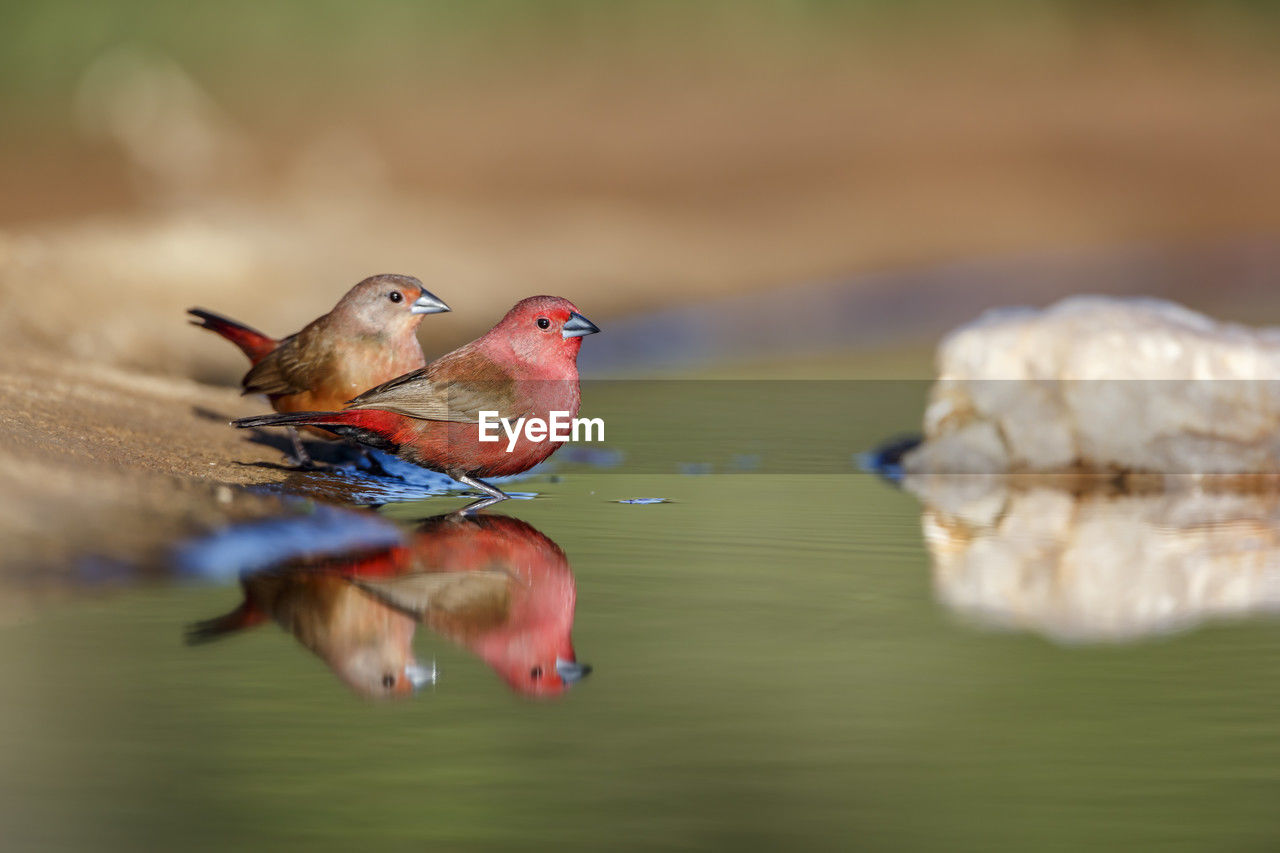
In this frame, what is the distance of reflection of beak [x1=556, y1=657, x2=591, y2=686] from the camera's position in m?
3.75

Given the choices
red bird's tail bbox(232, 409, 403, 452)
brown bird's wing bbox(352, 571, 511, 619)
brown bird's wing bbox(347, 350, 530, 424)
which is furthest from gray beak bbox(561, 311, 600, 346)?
brown bird's wing bbox(352, 571, 511, 619)

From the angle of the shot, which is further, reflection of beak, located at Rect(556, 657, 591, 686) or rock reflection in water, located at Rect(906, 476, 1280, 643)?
rock reflection in water, located at Rect(906, 476, 1280, 643)

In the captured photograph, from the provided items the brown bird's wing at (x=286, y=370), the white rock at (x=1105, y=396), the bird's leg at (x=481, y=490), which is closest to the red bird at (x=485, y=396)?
the bird's leg at (x=481, y=490)

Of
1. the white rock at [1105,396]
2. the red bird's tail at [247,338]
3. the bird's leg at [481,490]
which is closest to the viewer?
the bird's leg at [481,490]

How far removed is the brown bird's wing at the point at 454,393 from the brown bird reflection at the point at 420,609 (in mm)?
563

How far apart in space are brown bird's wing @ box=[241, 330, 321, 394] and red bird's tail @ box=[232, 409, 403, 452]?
25.3 inches

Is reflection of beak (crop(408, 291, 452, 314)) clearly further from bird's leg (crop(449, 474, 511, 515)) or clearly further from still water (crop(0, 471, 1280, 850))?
still water (crop(0, 471, 1280, 850))

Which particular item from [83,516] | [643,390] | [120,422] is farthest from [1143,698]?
[643,390]

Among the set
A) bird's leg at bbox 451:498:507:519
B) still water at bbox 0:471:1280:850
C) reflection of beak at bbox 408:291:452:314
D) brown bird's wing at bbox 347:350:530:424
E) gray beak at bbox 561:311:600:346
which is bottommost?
still water at bbox 0:471:1280:850

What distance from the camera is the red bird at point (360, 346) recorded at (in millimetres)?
6605

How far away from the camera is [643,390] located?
33.0ft

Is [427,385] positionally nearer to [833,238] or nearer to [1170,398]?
[1170,398]

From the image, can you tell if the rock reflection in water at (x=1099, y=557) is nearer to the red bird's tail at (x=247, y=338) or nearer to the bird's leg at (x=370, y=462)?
the bird's leg at (x=370, y=462)

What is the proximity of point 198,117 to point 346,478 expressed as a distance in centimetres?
921
